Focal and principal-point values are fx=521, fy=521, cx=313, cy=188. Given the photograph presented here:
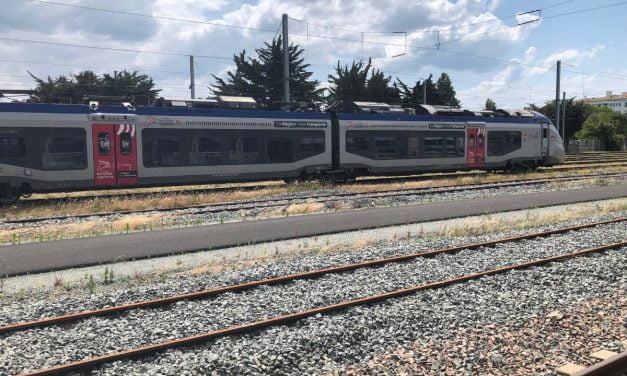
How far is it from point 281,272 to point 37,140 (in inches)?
504

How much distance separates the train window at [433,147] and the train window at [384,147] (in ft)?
7.16

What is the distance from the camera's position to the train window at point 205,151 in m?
20.8

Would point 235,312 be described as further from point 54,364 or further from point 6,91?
point 6,91

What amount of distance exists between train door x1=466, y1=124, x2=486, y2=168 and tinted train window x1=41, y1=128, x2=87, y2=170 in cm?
1949

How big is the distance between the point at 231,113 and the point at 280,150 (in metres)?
2.76

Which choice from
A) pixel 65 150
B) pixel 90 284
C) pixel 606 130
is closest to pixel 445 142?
pixel 65 150

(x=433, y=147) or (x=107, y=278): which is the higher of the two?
(x=433, y=147)

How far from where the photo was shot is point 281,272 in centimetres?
921

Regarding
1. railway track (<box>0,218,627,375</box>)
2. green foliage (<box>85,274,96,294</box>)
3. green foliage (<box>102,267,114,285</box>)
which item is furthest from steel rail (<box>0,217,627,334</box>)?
green foliage (<box>102,267,114,285</box>)

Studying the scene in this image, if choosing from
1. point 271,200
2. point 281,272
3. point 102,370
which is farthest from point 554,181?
point 102,370

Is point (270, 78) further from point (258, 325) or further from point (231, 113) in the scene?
point (258, 325)

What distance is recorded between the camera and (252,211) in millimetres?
16688

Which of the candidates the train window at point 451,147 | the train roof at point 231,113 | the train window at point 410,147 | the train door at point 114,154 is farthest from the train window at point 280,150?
the train window at point 451,147

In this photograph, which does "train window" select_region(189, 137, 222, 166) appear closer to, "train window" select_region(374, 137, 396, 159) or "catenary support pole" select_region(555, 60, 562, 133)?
"train window" select_region(374, 137, 396, 159)
